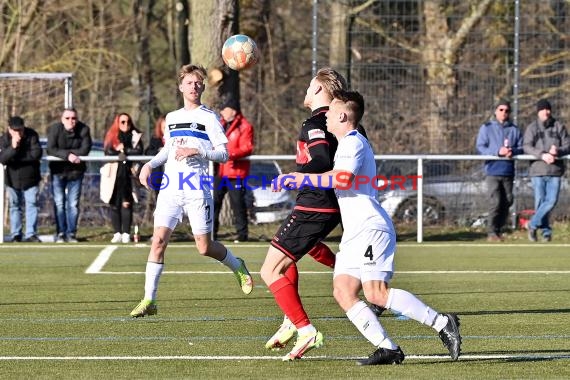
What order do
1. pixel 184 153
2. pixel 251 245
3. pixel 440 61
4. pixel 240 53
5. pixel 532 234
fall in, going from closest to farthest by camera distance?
1. pixel 184 153
2. pixel 240 53
3. pixel 251 245
4. pixel 532 234
5. pixel 440 61

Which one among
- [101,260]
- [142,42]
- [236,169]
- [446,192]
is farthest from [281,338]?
[142,42]

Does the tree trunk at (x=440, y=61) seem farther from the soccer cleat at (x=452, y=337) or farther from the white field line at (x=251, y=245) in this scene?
the soccer cleat at (x=452, y=337)

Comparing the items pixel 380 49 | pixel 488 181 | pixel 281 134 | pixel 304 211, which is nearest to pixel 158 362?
pixel 304 211

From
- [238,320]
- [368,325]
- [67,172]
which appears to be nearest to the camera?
[368,325]

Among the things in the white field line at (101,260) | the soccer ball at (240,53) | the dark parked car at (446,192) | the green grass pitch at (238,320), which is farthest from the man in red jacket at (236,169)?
the soccer ball at (240,53)

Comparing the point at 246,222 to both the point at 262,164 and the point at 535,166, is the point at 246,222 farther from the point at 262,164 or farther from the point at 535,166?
the point at 535,166

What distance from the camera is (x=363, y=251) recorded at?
7449 mm

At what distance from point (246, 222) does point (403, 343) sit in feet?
28.6

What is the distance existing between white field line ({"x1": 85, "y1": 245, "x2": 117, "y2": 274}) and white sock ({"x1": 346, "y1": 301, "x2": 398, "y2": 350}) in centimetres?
633

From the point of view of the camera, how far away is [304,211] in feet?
27.3

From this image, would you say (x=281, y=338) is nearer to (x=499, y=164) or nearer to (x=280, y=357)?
(x=280, y=357)

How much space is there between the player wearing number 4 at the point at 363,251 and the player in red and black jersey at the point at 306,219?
58cm

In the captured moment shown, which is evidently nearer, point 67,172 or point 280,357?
point 280,357

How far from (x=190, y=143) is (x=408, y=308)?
9.76ft
